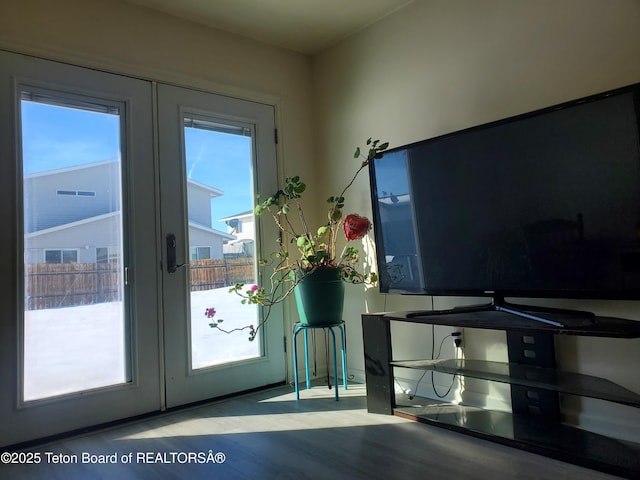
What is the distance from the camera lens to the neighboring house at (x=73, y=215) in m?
2.34

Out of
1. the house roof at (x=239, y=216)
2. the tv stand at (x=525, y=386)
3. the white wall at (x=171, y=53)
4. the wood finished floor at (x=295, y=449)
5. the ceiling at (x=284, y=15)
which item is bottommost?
the wood finished floor at (x=295, y=449)

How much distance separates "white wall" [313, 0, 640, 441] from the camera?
2.02 metres

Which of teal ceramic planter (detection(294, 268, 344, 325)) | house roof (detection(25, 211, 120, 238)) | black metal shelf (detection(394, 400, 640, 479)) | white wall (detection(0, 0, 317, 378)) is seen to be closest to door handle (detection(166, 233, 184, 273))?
house roof (detection(25, 211, 120, 238))

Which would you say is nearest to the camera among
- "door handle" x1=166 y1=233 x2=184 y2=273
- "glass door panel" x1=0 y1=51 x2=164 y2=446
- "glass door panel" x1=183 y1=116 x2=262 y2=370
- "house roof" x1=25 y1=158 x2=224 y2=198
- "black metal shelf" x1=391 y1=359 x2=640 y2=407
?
Result: "black metal shelf" x1=391 y1=359 x2=640 y2=407

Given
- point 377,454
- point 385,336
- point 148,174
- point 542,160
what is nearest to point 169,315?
point 148,174

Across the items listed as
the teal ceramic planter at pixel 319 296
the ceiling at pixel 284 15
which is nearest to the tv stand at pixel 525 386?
the teal ceramic planter at pixel 319 296

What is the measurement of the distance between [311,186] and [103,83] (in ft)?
4.99

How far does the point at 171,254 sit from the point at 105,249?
0.36 meters

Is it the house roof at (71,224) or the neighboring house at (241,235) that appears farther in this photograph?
the neighboring house at (241,235)

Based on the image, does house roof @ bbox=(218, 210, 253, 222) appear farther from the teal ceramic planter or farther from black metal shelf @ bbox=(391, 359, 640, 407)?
black metal shelf @ bbox=(391, 359, 640, 407)

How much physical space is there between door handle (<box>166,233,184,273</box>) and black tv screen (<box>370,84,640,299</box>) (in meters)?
1.23

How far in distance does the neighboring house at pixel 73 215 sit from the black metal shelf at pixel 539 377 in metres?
1.72

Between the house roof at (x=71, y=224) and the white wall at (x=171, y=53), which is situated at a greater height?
the white wall at (x=171, y=53)

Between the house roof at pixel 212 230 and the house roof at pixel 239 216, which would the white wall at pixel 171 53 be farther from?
the house roof at pixel 212 230
